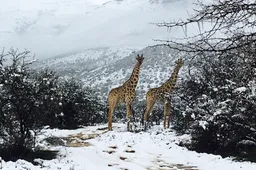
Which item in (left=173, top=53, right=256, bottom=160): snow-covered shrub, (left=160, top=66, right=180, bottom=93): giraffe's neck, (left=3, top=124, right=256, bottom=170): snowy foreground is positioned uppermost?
(left=160, top=66, right=180, bottom=93): giraffe's neck

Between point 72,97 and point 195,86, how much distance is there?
36.0 ft

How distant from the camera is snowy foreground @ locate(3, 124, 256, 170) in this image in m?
10.4

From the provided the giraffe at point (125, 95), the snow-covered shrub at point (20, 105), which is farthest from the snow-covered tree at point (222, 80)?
the snow-covered shrub at point (20, 105)

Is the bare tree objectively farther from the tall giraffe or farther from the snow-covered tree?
the tall giraffe

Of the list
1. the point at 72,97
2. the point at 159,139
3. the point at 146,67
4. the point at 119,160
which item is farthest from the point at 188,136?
the point at 146,67

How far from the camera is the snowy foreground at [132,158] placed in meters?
10.4

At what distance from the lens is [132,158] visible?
1285 cm

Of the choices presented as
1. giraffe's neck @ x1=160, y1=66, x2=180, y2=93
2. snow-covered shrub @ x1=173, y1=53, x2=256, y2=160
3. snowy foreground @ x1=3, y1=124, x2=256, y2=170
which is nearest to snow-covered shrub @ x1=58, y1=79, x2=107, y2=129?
giraffe's neck @ x1=160, y1=66, x2=180, y2=93

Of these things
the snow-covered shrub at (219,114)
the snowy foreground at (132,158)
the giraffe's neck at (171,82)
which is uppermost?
the giraffe's neck at (171,82)

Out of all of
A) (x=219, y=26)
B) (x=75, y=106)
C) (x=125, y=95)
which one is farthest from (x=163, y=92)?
(x=219, y=26)

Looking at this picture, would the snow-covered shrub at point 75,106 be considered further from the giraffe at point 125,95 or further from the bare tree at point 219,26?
the bare tree at point 219,26

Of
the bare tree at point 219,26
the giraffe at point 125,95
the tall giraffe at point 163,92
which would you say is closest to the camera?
the bare tree at point 219,26

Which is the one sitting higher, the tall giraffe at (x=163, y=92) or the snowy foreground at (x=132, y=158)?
the tall giraffe at (x=163, y=92)

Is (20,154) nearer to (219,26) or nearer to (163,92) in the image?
(219,26)
